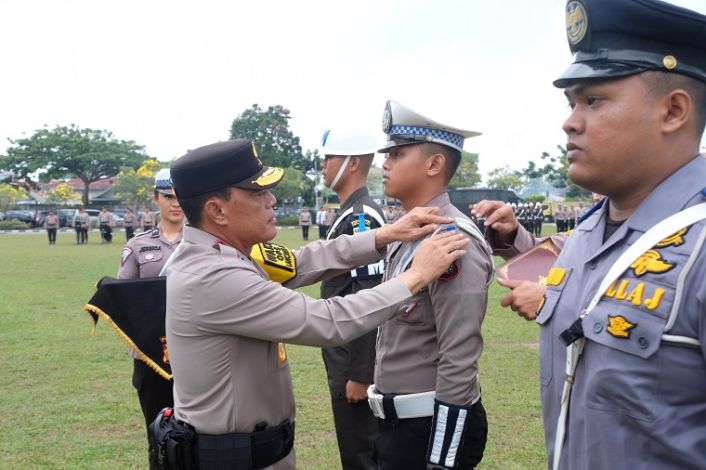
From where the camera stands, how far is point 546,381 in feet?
6.35

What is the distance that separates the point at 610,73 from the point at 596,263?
0.51 metres

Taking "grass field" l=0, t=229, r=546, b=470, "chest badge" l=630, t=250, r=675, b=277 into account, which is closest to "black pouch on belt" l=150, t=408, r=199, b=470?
"chest badge" l=630, t=250, r=675, b=277

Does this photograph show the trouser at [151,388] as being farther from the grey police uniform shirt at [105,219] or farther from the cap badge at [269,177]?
the grey police uniform shirt at [105,219]

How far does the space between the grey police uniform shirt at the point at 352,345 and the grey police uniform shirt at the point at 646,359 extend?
7.22 feet

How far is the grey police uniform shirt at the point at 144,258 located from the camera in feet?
15.5

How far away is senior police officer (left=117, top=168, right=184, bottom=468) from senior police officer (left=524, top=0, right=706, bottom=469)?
10.3 ft

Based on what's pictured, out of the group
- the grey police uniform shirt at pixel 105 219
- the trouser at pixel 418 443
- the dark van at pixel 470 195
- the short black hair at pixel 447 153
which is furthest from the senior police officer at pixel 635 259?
the dark van at pixel 470 195

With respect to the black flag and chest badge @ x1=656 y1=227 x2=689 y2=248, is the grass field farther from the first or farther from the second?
chest badge @ x1=656 y1=227 x2=689 y2=248

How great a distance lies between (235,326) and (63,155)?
3117 inches

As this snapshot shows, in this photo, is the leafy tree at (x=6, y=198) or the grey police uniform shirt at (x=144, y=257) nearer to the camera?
the grey police uniform shirt at (x=144, y=257)

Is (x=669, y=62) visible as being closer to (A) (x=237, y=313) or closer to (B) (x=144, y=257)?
(A) (x=237, y=313)

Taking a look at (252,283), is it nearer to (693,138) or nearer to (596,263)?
(596,263)

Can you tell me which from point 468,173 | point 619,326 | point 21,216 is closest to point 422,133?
point 619,326

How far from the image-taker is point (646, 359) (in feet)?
5.09
